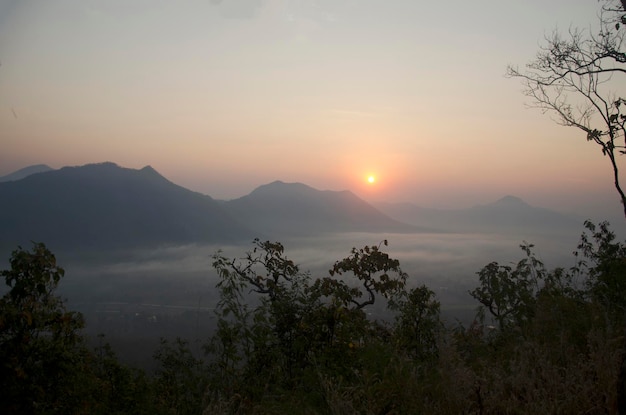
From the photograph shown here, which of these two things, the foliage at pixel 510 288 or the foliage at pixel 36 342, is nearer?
the foliage at pixel 36 342

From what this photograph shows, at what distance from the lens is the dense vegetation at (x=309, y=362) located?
194 inches

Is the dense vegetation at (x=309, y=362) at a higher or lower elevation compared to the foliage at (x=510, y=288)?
higher

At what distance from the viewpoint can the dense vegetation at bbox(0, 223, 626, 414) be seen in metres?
4.92

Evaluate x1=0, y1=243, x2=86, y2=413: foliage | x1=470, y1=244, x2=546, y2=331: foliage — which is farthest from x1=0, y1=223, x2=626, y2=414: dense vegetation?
x1=470, y1=244, x2=546, y2=331: foliage

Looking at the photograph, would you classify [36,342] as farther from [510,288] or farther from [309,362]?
[510,288]

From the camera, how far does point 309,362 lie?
22.2 feet

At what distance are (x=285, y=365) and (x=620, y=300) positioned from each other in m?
8.89

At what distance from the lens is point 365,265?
1296 centimetres

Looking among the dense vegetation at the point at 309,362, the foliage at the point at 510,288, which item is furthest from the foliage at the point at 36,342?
the foliage at the point at 510,288

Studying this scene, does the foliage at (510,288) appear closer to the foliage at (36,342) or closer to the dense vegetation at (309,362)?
the dense vegetation at (309,362)

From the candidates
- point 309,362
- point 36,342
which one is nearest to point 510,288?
point 309,362

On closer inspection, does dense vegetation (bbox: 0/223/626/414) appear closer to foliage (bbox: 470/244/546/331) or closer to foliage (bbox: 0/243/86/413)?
foliage (bbox: 0/243/86/413)

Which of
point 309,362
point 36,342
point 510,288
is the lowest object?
point 510,288

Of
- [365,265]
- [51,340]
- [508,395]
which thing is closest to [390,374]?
[508,395]
